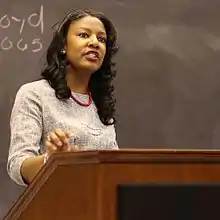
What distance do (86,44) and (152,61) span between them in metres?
0.86

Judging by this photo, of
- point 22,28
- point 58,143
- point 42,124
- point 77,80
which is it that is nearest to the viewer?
point 58,143

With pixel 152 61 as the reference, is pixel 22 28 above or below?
above

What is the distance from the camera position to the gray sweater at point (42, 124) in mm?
1491

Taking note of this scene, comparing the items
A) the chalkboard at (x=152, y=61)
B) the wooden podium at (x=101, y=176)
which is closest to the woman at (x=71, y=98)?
the wooden podium at (x=101, y=176)

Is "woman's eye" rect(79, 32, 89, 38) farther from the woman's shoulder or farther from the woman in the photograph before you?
the woman's shoulder

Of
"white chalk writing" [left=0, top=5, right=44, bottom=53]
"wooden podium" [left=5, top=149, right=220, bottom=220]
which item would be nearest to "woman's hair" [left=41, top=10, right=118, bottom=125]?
"wooden podium" [left=5, top=149, right=220, bottom=220]

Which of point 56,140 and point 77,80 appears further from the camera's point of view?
point 77,80

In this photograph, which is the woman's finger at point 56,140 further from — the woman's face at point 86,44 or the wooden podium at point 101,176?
the woman's face at point 86,44

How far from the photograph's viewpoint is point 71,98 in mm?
1650

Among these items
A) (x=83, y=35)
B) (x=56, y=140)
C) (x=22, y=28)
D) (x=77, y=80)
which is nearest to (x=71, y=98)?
(x=77, y=80)

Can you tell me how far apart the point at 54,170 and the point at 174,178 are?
0.22m

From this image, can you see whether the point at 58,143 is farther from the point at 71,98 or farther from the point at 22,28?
the point at 22,28

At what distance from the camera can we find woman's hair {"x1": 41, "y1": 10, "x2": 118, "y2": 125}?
1.65 metres

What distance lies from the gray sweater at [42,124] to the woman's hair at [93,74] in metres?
0.03
